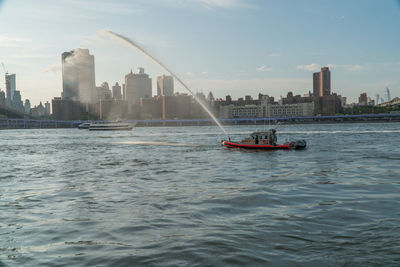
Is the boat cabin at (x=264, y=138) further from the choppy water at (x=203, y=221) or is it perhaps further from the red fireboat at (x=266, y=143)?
the choppy water at (x=203, y=221)

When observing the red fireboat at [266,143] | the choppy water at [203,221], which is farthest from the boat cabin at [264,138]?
the choppy water at [203,221]

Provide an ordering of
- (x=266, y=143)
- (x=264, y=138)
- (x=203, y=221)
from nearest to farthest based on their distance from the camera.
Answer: (x=203, y=221), (x=266, y=143), (x=264, y=138)

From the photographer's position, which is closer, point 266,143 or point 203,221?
point 203,221

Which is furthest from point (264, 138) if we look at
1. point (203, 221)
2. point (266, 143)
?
point (203, 221)

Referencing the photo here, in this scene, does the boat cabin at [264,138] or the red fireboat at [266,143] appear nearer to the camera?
the red fireboat at [266,143]

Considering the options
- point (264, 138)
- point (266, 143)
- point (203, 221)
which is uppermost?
point (264, 138)

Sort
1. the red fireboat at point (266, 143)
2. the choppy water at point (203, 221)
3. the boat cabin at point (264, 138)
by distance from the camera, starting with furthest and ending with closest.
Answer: the boat cabin at point (264, 138), the red fireboat at point (266, 143), the choppy water at point (203, 221)

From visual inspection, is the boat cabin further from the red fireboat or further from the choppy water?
the choppy water

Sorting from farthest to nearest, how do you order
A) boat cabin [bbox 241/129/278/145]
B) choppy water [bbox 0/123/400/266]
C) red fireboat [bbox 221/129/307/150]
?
boat cabin [bbox 241/129/278/145] < red fireboat [bbox 221/129/307/150] < choppy water [bbox 0/123/400/266]

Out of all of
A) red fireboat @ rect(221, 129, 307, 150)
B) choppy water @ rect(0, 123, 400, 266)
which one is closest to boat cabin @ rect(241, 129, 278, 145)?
red fireboat @ rect(221, 129, 307, 150)

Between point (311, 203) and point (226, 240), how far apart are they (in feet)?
25.2

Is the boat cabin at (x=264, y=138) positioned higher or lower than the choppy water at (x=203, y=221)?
higher

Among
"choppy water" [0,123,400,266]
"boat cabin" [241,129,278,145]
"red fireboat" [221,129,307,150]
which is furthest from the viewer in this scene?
"boat cabin" [241,129,278,145]

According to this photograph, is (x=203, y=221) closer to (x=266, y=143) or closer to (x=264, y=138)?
(x=266, y=143)
